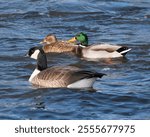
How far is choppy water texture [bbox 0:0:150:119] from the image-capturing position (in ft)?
45.3

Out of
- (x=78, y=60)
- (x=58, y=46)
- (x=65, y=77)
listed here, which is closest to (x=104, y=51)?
(x=78, y=60)

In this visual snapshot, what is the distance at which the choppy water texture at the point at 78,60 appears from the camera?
1382 centimetres

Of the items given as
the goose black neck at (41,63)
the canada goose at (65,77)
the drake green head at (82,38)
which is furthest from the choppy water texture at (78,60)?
the drake green head at (82,38)

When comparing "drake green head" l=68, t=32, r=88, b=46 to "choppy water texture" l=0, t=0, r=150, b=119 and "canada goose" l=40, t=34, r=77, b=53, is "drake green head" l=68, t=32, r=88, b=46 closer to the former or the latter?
"canada goose" l=40, t=34, r=77, b=53

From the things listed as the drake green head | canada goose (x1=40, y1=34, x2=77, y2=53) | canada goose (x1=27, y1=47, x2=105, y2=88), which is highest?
canada goose (x1=27, y1=47, x2=105, y2=88)

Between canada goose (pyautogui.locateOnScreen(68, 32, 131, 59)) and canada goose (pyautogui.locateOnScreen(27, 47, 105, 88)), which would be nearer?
canada goose (pyautogui.locateOnScreen(27, 47, 105, 88))

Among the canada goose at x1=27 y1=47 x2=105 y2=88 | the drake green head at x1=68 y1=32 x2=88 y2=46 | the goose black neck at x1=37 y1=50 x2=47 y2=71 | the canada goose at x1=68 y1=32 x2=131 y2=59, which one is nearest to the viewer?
the canada goose at x1=27 y1=47 x2=105 y2=88

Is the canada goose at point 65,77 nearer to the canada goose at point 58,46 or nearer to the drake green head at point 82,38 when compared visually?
the canada goose at point 58,46

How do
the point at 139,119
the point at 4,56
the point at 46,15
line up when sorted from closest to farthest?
the point at 139,119 → the point at 4,56 → the point at 46,15

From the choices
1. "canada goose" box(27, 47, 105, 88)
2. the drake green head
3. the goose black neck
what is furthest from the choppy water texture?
the drake green head

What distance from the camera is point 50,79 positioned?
50.6 feet

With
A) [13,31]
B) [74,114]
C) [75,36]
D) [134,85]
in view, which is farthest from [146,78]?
[13,31]

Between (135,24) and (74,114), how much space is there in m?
10.3

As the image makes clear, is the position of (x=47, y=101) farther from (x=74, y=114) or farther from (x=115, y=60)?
(x=115, y=60)
